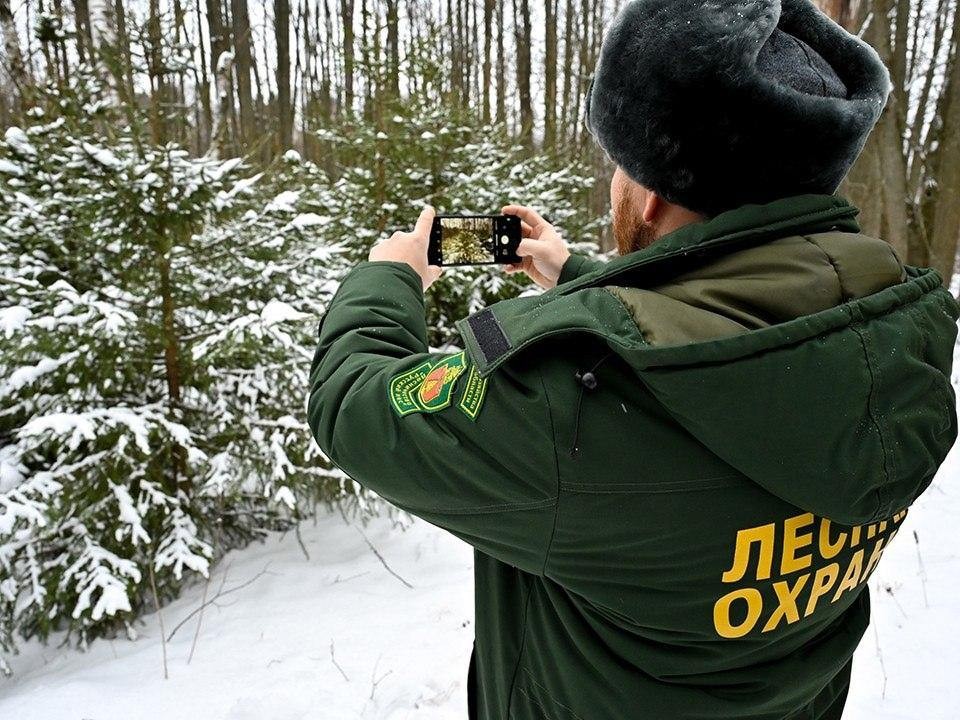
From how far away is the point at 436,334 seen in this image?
712 cm

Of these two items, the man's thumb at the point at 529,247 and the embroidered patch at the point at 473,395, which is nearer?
the embroidered patch at the point at 473,395

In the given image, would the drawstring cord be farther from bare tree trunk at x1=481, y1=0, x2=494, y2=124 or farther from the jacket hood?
bare tree trunk at x1=481, y1=0, x2=494, y2=124

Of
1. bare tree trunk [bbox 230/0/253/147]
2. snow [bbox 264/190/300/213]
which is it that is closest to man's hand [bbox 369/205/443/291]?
snow [bbox 264/190/300/213]

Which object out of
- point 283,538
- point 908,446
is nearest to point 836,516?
point 908,446

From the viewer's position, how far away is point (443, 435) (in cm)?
90

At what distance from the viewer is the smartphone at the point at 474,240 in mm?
1595

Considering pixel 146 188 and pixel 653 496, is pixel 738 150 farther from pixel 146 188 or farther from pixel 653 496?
pixel 146 188

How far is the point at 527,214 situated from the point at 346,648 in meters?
2.93

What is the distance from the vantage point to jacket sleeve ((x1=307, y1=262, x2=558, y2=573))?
846 mm

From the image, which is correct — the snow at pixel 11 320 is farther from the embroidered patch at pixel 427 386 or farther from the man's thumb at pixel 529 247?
the embroidered patch at pixel 427 386

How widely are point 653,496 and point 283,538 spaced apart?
4.89 meters

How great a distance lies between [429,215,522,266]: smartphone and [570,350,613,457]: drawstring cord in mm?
840

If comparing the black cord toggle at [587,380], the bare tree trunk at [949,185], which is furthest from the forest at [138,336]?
the bare tree trunk at [949,185]

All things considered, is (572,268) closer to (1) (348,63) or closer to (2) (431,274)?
(2) (431,274)
